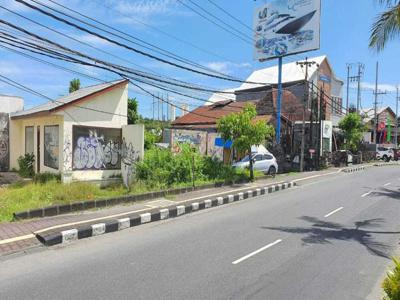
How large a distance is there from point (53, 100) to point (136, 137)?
4.49 metres

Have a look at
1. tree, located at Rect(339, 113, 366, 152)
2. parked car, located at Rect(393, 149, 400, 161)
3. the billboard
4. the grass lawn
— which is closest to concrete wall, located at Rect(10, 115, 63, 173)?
the grass lawn

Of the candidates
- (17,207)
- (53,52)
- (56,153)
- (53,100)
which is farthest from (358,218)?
(53,100)

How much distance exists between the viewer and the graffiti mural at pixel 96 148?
47.6 feet

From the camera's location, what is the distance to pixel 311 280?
18.6 ft

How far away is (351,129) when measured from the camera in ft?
119

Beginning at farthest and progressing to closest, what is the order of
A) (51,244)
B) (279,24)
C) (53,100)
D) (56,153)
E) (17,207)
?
(279,24) < (53,100) < (56,153) < (17,207) < (51,244)

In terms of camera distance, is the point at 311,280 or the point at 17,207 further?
the point at 17,207

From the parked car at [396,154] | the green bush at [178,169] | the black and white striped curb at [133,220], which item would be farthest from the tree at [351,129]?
the black and white striped curb at [133,220]

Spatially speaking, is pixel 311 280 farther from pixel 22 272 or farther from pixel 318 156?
pixel 318 156

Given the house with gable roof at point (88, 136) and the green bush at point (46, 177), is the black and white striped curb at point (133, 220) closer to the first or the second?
the house with gable roof at point (88, 136)

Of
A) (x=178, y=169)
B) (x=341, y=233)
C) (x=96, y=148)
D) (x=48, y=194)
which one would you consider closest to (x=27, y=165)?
(x=96, y=148)

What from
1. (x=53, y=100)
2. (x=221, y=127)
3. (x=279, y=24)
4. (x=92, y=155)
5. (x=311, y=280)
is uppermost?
(x=279, y=24)

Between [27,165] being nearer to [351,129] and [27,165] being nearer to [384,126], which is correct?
[351,129]

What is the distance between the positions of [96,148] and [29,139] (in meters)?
5.09
